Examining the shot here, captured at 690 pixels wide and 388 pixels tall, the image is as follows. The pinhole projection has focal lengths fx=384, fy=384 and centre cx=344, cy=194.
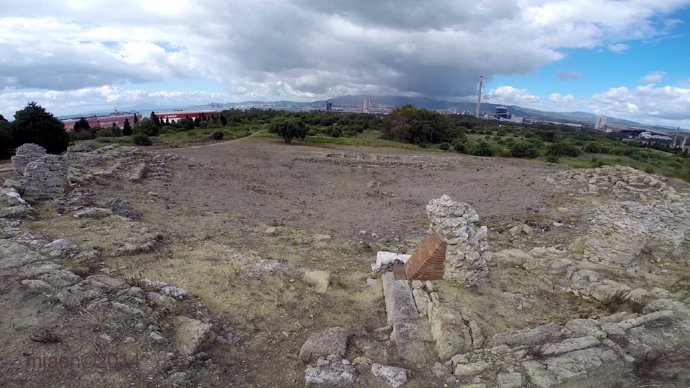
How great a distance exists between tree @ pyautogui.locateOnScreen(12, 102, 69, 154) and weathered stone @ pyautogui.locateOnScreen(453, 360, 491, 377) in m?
24.4

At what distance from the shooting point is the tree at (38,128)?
20.7 metres

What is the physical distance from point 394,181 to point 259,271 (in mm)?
13888

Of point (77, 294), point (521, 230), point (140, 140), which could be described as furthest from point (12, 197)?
point (140, 140)

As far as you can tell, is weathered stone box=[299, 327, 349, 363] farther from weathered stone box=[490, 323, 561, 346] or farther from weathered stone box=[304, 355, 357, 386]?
weathered stone box=[490, 323, 561, 346]

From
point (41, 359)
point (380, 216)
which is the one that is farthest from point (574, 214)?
point (41, 359)

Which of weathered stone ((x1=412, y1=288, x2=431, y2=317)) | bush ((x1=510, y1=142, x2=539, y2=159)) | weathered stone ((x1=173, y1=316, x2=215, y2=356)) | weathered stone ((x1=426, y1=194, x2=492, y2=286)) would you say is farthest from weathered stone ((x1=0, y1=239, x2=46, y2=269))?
bush ((x1=510, y1=142, x2=539, y2=159))

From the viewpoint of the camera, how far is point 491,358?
4.79 metres

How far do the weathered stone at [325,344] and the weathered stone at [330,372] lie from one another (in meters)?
0.12

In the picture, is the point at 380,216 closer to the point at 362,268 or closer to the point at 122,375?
the point at 362,268

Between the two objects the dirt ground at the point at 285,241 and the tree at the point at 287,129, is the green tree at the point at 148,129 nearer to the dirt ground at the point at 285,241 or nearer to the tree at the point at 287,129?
the tree at the point at 287,129

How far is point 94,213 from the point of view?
29.5 feet

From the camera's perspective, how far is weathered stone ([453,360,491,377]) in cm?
459

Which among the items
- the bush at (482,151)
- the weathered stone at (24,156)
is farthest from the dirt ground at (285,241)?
the bush at (482,151)

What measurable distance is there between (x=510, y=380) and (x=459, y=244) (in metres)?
2.73
